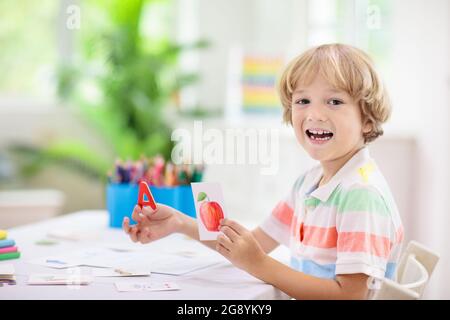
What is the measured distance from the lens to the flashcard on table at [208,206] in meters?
1.27

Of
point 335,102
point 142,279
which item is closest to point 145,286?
point 142,279

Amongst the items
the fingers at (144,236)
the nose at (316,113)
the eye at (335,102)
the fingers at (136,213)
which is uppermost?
the eye at (335,102)

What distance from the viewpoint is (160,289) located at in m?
1.17

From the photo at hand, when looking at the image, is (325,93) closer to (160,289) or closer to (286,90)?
(286,90)

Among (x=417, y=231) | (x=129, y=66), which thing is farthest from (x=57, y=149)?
(x=417, y=231)

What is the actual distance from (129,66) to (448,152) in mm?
2162

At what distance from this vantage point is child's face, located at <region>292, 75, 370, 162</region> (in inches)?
51.7

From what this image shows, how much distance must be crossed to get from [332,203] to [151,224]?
425mm

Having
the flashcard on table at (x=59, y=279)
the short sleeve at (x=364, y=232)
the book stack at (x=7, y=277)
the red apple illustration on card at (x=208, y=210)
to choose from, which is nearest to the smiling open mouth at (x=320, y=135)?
the short sleeve at (x=364, y=232)

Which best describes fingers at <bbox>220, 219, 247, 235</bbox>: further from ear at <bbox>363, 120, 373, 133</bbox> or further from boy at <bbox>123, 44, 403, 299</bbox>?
ear at <bbox>363, 120, 373, 133</bbox>

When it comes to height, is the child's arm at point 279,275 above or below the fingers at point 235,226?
below

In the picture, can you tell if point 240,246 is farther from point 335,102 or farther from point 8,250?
point 8,250

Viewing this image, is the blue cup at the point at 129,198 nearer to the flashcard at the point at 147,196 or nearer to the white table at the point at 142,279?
the white table at the point at 142,279

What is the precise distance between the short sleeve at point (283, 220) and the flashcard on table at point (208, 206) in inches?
12.0
